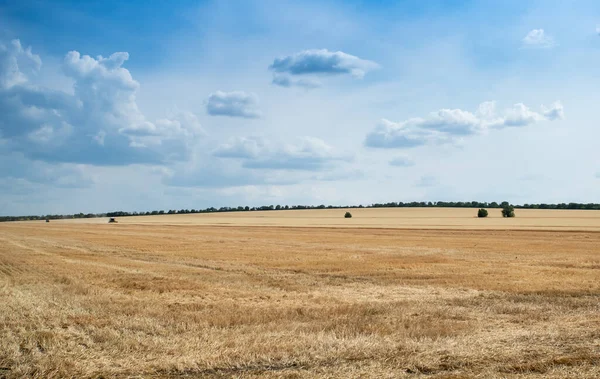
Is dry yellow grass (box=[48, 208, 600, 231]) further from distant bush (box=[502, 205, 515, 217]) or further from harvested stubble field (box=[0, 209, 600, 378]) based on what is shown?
harvested stubble field (box=[0, 209, 600, 378])

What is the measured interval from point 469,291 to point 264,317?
28.5 ft

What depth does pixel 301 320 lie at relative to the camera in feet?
46.1

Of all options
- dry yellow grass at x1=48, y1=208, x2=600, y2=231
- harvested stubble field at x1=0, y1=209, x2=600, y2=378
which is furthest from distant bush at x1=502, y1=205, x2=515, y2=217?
harvested stubble field at x1=0, y1=209, x2=600, y2=378

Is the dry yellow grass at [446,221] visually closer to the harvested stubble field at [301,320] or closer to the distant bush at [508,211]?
the distant bush at [508,211]

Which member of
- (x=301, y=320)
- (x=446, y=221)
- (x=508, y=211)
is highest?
(x=508, y=211)

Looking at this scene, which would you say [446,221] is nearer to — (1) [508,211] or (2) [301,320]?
(1) [508,211]

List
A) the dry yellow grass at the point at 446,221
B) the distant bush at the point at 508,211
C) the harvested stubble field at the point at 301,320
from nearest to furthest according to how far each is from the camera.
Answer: the harvested stubble field at the point at 301,320, the dry yellow grass at the point at 446,221, the distant bush at the point at 508,211

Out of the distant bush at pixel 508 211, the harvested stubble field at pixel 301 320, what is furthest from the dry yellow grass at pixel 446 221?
the harvested stubble field at pixel 301 320

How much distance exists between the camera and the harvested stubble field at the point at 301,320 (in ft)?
32.6

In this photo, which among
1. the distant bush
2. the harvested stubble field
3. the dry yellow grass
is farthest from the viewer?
the distant bush

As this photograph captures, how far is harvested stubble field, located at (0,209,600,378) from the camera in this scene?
993cm

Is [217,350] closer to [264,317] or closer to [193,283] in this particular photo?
[264,317]

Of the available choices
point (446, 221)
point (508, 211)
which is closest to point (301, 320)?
point (446, 221)

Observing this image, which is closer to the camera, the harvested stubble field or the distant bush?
the harvested stubble field
